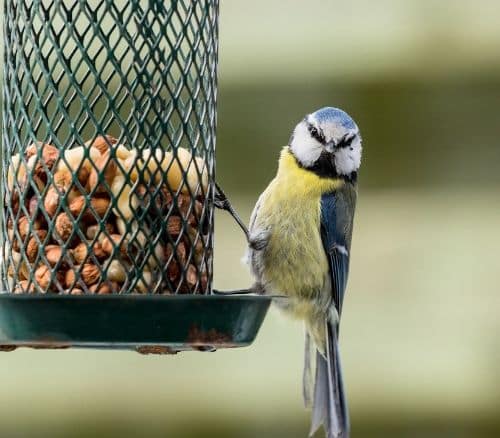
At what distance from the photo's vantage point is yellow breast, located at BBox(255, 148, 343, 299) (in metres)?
2.93

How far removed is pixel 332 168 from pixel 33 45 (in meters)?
0.91

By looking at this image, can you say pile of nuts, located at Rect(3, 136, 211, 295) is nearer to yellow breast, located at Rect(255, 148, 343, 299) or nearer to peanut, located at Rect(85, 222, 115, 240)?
peanut, located at Rect(85, 222, 115, 240)

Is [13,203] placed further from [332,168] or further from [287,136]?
[287,136]

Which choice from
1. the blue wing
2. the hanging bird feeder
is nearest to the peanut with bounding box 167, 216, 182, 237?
the hanging bird feeder

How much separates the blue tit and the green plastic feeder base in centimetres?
73

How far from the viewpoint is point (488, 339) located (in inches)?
150

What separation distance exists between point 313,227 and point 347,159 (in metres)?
0.19

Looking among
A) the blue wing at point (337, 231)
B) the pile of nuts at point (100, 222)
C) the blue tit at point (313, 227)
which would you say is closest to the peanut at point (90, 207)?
the pile of nuts at point (100, 222)

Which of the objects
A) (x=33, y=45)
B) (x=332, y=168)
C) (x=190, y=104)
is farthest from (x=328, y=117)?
(x=33, y=45)

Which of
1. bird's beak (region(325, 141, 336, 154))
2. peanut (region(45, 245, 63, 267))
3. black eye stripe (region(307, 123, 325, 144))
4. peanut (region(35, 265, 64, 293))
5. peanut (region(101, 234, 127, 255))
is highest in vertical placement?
black eye stripe (region(307, 123, 325, 144))

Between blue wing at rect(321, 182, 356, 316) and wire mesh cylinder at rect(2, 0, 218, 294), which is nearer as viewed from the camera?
wire mesh cylinder at rect(2, 0, 218, 294)

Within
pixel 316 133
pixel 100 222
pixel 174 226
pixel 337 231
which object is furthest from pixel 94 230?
pixel 337 231

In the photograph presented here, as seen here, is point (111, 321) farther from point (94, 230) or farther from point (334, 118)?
point (334, 118)

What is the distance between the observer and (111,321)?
213cm
